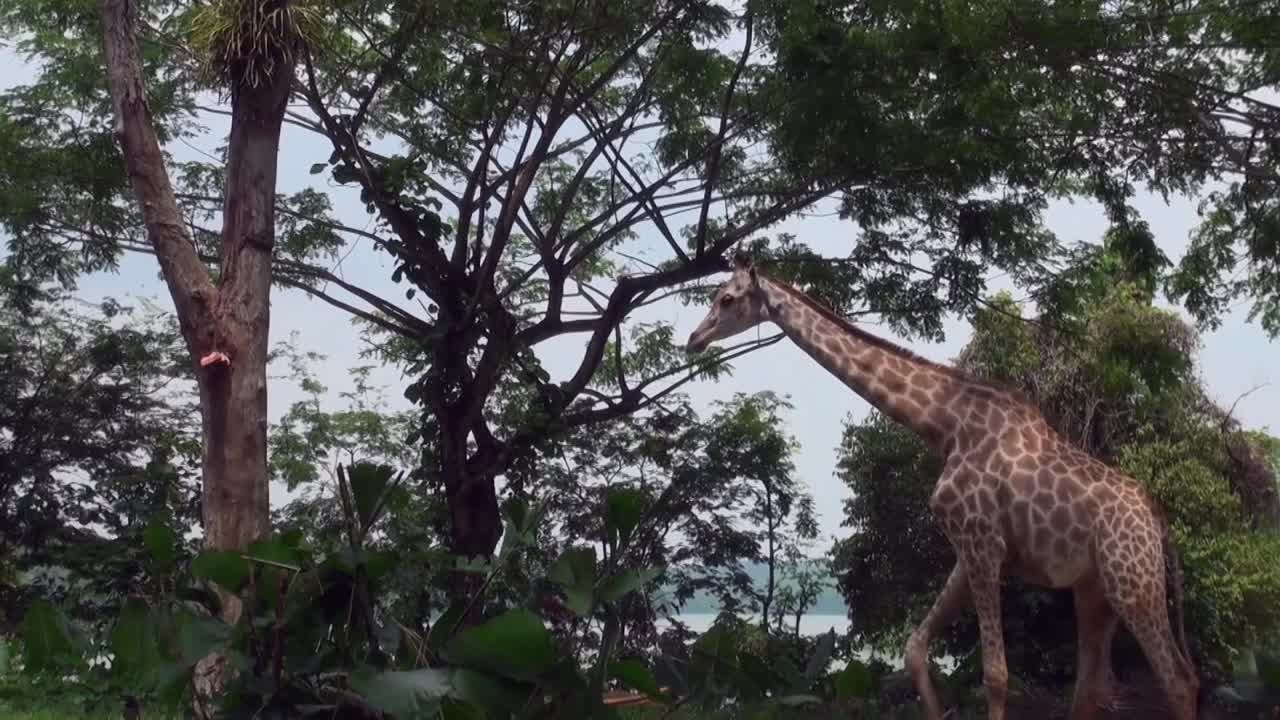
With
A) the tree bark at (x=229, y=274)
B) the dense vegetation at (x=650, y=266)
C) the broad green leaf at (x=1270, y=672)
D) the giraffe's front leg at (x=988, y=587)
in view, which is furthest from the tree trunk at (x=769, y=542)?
the broad green leaf at (x=1270, y=672)

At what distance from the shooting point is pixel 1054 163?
Result: 7.58 meters

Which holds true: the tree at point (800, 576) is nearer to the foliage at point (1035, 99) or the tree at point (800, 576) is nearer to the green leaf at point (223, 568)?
the foliage at point (1035, 99)

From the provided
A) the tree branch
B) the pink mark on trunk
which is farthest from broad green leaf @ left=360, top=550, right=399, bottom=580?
the tree branch

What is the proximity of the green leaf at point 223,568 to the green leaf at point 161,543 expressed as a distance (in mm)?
44

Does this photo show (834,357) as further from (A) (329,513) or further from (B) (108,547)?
(A) (329,513)

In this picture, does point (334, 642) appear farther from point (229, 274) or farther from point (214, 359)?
point (229, 274)

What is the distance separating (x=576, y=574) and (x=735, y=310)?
12.0 feet

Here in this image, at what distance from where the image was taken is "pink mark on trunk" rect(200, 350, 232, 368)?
15.5ft

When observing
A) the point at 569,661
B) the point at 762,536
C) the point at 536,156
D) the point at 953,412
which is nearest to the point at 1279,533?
the point at 762,536

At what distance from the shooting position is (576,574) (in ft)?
6.13

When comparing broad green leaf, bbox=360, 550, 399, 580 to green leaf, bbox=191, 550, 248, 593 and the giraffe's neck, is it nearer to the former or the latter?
green leaf, bbox=191, 550, 248, 593

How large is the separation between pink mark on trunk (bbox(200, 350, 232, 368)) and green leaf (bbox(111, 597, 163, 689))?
3.08m

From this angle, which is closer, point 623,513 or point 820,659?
point 623,513

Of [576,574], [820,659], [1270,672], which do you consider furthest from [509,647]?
[1270,672]
